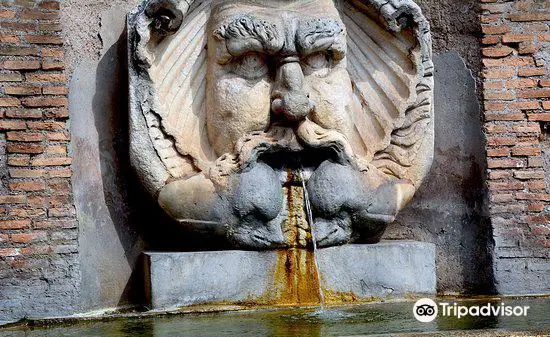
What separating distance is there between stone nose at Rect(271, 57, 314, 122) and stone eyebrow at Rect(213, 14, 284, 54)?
5.5 inches

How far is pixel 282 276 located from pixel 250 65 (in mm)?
1212

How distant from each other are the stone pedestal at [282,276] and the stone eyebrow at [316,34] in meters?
1.14

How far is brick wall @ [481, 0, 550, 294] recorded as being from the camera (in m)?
6.34

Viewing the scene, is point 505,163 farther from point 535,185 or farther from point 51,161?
point 51,161

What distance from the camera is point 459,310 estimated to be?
5477 millimetres

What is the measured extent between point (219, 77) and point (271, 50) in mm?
A: 346

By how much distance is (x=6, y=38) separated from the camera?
5875mm

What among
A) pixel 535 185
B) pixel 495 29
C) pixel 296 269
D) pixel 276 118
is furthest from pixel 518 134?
pixel 296 269

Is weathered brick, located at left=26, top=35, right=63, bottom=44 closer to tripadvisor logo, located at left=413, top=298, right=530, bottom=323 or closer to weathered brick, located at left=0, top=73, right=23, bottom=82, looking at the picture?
weathered brick, located at left=0, top=73, right=23, bottom=82

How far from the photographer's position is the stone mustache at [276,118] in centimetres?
588

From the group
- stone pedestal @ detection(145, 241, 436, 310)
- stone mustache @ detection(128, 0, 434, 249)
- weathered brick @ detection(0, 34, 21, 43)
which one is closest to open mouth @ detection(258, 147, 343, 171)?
stone mustache @ detection(128, 0, 434, 249)

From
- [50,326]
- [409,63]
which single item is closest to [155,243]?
[50,326]

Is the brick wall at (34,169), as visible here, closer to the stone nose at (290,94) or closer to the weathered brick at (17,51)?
the weathered brick at (17,51)

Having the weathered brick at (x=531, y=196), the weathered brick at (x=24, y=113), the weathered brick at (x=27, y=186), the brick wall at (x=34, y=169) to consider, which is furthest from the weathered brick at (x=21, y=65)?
the weathered brick at (x=531, y=196)
